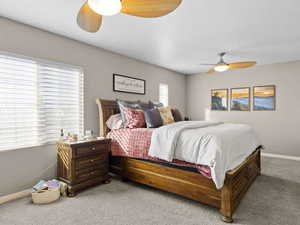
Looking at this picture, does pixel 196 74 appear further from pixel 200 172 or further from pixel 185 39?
pixel 200 172

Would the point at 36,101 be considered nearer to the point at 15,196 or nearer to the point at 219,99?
the point at 15,196

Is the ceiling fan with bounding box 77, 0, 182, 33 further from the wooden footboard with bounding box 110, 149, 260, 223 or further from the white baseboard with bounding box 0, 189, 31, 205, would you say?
the white baseboard with bounding box 0, 189, 31, 205

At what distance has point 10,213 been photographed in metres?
2.03

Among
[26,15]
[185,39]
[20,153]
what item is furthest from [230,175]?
[26,15]

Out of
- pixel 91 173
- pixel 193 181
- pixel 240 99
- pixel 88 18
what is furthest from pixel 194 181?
pixel 240 99

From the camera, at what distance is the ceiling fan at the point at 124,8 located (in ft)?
4.56

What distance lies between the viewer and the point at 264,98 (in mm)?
4734

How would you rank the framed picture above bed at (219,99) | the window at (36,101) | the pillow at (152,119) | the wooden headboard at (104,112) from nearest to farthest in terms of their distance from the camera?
the window at (36,101)
the pillow at (152,119)
the wooden headboard at (104,112)
the framed picture above bed at (219,99)

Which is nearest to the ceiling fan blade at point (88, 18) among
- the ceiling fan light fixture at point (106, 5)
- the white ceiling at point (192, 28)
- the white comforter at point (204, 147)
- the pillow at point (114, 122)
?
the ceiling fan light fixture at point (106, 5)

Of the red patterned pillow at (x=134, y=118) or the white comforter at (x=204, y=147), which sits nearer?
the white comforter at (x=204, y=147)

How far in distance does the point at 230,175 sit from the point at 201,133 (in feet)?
1.83

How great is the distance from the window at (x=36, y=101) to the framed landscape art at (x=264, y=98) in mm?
4521

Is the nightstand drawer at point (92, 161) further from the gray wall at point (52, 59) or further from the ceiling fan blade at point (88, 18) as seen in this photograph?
the ceiling fan blade at point (88, 18)

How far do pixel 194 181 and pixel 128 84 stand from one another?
103 inches
